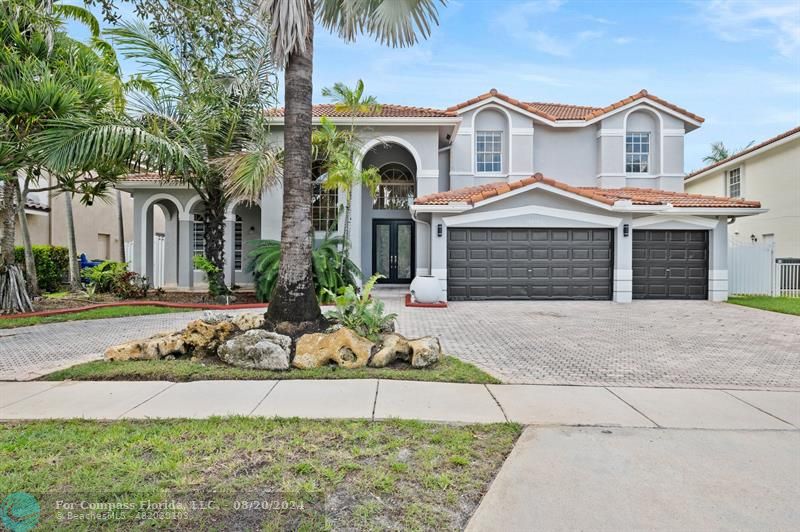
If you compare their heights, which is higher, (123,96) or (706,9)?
(706,9)

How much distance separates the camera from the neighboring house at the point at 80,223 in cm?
2036

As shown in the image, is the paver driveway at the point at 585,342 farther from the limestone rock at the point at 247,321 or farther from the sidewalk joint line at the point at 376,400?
the limestone rock at the point at 247,321

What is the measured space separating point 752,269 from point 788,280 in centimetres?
123

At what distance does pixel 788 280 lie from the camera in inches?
650

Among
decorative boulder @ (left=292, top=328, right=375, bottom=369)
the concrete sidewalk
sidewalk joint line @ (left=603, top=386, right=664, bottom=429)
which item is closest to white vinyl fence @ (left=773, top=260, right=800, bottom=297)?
the concrete sidewalk

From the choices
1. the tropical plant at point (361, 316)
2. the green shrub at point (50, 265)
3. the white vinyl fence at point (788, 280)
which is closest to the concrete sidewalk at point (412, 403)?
the tropical plant at point (361, 316)

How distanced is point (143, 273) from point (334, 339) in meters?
14.1

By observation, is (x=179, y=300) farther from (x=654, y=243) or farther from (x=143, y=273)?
(x=654, y=243)

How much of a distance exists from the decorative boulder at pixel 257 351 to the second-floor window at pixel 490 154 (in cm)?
1344

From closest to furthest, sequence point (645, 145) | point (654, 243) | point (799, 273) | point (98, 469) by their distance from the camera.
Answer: point (98, 469), point (654, 243), point (799, 273), point (645, 145)

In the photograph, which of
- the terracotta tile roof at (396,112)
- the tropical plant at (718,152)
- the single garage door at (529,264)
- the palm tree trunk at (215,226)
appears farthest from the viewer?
the tropical plant at (718,152)

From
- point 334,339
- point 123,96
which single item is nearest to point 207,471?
point 334,339

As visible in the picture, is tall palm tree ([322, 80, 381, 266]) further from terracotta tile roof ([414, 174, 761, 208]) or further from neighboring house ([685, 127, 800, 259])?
neighboring house ([685, 127, 800, 259])

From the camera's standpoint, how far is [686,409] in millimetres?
4746
